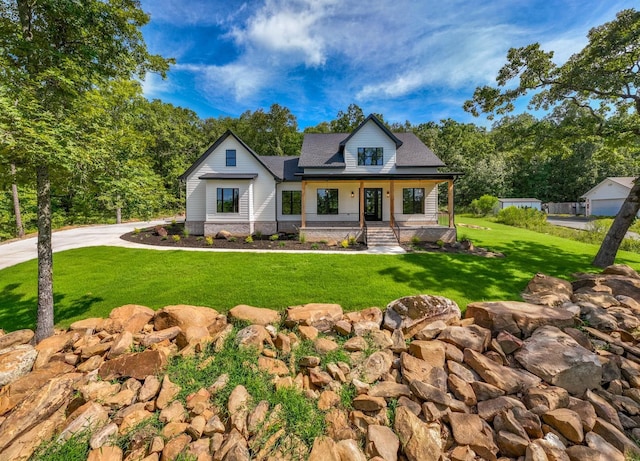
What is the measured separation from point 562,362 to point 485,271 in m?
4.62

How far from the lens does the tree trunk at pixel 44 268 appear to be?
16.8 ft

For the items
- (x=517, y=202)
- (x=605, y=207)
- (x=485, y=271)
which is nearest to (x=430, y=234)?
(x=485, y=271)

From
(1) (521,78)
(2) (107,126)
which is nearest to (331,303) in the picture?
(2) (107,126)

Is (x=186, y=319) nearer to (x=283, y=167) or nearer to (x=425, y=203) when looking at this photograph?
(x=283, y=167)

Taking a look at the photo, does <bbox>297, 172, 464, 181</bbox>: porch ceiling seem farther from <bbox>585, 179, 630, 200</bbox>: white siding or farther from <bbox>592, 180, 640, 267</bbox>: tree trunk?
<bbox>585, 179, 630, 200</bbox>: white siding

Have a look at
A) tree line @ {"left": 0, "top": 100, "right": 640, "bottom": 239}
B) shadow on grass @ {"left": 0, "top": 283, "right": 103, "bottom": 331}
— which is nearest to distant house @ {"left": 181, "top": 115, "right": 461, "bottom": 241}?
tree line @ {"left": 0, "top": 100, "right": 640, "bottom": 239}

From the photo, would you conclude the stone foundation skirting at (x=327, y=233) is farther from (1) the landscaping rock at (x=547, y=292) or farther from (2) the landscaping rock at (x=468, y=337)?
(2) the landscaping rock at (x=468, y=337)

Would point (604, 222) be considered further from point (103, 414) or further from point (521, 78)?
point (103, 414)

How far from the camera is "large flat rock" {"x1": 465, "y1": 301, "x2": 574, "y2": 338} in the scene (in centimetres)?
552

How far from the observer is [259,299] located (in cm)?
675

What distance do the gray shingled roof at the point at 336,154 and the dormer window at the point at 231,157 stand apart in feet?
14.3

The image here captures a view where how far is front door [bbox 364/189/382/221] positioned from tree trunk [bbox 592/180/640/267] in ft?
34.2

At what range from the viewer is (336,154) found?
1805 centimetres

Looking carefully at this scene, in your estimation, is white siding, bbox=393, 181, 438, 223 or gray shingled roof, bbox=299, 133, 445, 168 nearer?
white siding, bbox=393, 181, 438, 223
